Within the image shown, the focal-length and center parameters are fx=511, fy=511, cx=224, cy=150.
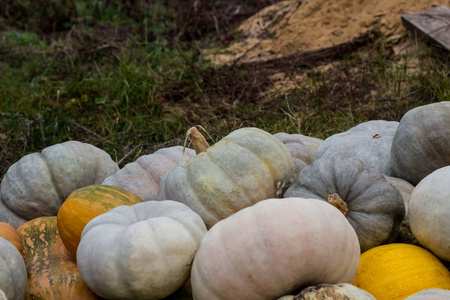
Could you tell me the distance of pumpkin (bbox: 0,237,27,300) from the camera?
1.87 meters

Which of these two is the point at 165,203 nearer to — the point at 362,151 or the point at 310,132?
the point at 362,151

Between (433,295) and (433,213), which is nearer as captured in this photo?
(433,295)

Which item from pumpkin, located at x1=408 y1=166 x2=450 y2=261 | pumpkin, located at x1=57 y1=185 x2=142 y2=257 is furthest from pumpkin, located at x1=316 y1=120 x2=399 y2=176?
pumpkin, located at x1=57 y1=185 x2=142 y2=257

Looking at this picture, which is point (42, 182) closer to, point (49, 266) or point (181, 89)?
point (49, 266)

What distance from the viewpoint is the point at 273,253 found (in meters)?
1.72

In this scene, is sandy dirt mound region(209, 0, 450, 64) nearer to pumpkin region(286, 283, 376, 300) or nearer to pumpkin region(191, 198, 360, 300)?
pumpkin region(191, 198, 360, 300)

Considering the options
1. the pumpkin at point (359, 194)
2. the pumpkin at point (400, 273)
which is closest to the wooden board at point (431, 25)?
the pumpkin at point (359, 194)

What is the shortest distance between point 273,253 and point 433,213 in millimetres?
795

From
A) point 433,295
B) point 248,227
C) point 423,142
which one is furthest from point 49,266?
point 423,142

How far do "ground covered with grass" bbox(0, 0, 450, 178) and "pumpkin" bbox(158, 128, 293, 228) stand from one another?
189 centimetres

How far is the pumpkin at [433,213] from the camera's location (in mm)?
2061

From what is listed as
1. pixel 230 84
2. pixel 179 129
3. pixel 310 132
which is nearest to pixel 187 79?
pixel 230 84

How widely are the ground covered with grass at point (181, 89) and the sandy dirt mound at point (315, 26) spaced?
0.21m

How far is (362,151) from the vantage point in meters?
3.12
